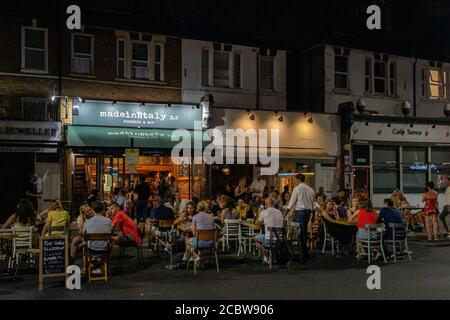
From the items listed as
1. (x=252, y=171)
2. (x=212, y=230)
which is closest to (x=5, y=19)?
(x=252, y=171)

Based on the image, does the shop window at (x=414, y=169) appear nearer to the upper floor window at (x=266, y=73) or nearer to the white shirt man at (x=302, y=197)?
the upper floor window at (x=266, y=73)

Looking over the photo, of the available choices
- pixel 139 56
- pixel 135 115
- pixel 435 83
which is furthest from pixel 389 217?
pixel 435 83

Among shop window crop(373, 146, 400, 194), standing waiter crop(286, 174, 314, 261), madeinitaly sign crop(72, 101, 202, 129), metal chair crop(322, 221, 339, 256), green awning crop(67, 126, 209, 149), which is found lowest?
metal chair crop(322, 221, 339, 256)

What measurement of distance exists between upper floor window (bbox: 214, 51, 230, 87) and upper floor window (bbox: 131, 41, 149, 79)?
9.33 ft

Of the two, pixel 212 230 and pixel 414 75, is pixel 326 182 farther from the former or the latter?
pixel 212 230

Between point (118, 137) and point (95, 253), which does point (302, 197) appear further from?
point (118, 137)

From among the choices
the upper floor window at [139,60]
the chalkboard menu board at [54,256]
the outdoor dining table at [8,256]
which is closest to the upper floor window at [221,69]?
the upper floor window at [139,60]

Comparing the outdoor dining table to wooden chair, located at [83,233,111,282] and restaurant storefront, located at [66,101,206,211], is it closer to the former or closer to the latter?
wooden chair, located at [83,233,111,282]

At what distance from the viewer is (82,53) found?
18.8 meters

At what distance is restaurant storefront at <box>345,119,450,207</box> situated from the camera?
23078mm

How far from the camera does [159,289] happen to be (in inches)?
343

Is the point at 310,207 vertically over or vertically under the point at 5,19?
under

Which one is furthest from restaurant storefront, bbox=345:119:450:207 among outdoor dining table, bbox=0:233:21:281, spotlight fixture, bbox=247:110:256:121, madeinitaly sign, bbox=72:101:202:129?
outdoor dining table, bbox=0:233:21:281

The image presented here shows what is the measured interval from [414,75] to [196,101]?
10.8 m
